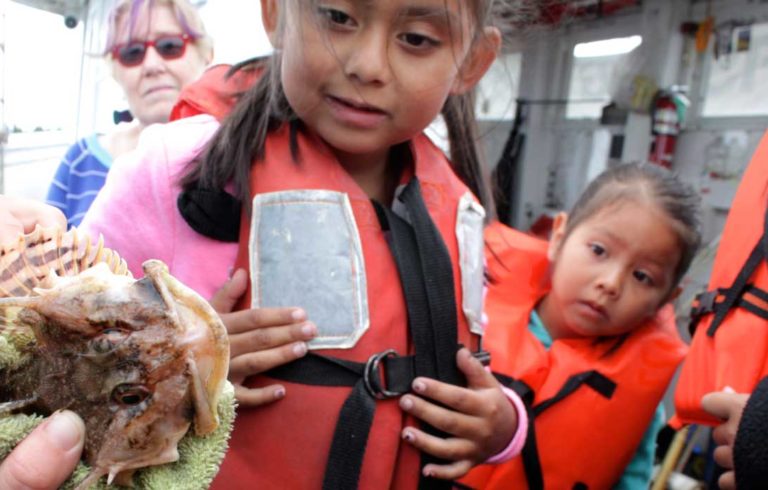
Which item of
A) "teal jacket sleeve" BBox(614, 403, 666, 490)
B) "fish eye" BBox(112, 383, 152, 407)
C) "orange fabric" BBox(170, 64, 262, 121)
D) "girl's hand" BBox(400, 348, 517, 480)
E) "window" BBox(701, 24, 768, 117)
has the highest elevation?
"window" BBox(701, 24, 768, 117)

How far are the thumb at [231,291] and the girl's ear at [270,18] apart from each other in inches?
22.5

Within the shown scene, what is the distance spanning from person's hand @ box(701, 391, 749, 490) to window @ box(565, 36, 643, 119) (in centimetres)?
385

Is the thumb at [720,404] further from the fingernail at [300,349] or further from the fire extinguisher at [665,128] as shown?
the fire extinguisher at [665,128]

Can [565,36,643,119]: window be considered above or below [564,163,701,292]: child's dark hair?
above

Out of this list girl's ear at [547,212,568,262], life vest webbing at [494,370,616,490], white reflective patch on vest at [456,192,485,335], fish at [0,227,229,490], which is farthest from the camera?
girl's ear at [547,212,568,262]

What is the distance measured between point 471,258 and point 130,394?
112 centimetres

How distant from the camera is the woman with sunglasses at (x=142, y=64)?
190cm

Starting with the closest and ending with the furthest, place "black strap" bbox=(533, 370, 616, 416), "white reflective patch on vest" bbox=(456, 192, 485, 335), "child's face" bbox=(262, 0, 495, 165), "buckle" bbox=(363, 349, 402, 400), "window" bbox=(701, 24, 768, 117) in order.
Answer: "child's face" bbox=(262, 0, 495, 165) < "buckle" bbox=(363, 349, 402, 400) < "white reflective patch on vest" bbox=(456, 192, 485, 335) < "black strap" bbox=(533, 370, 616, 416) < "window" bbox=(701, 24, 768, 117)

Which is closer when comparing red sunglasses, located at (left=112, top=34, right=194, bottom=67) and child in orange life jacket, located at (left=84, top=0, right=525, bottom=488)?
child in orange life jacket, located at (left=84, top=0, right=525, bottom=488)

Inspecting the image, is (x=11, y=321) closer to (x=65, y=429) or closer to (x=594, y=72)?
(x=65, y=429)

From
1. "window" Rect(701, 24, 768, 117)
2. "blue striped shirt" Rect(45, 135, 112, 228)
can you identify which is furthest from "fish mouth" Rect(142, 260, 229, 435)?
"window" Rect(701, 24, 768, 117)

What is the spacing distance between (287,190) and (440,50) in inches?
18.3

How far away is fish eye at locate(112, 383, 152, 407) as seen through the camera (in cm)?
58

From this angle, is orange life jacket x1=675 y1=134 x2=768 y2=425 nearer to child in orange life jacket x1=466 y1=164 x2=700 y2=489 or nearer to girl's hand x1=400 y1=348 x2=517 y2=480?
child in orange life jacket x1=466 y1=164 x2=700 y2=489
